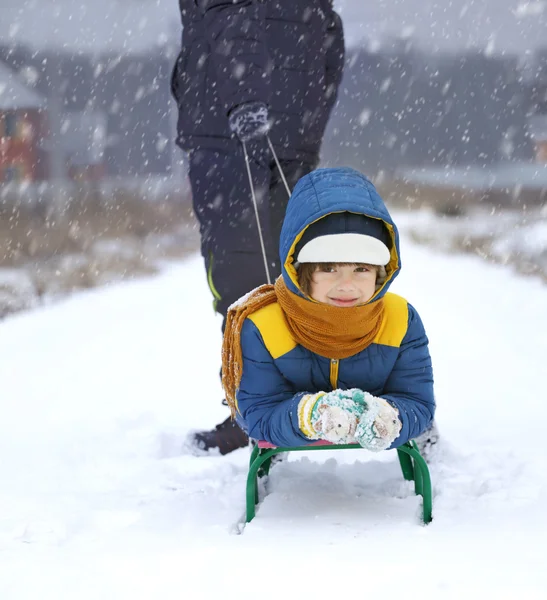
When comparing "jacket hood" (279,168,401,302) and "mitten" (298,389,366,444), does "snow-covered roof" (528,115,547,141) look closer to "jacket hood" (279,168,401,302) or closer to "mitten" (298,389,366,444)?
"jacket hood" (279,168,401,302)

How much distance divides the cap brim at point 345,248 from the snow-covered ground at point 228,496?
2.19ft

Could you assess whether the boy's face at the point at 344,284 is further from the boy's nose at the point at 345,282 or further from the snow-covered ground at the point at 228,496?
the snow-covered ground at the point at 228,496

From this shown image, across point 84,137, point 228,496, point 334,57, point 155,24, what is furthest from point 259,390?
point 84,137

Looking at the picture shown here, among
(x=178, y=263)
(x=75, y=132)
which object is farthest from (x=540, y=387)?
(x=75, y=132)

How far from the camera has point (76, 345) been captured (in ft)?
16.8

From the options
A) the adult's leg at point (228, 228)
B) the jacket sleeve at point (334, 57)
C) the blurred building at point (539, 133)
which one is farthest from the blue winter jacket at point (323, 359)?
the blurred building at point (539, 133)

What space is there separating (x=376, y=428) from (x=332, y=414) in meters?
0.11

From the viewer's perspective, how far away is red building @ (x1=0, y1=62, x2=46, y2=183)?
22.6m

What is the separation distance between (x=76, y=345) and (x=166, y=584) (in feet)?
12.8

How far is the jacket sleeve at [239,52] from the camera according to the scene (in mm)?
2494

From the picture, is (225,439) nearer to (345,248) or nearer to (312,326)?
(312,326)

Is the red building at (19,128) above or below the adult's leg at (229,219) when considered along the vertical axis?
above

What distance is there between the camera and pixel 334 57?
3074 millimetres

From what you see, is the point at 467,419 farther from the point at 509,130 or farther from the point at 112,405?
the point at 509,130
